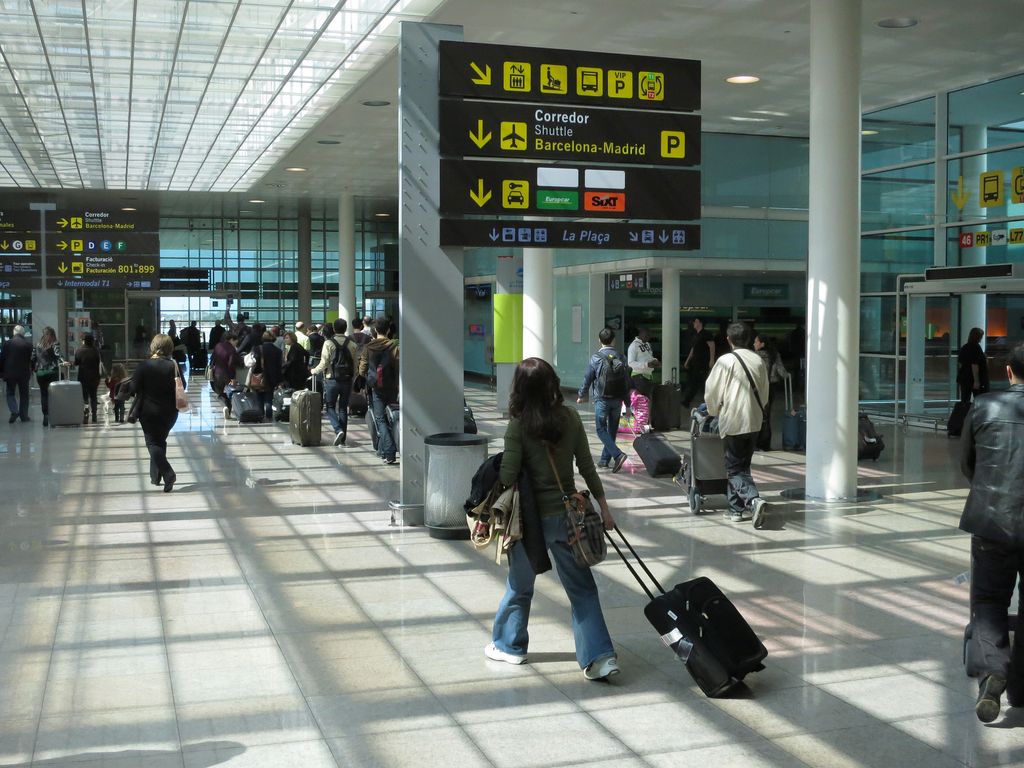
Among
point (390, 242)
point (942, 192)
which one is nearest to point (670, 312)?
point (942, 192)

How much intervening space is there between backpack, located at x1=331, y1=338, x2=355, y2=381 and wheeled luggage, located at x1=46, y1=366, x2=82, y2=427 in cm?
566

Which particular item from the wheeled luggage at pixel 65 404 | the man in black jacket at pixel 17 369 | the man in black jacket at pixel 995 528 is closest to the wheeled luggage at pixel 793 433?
the man in black jacket at pixel 995 528

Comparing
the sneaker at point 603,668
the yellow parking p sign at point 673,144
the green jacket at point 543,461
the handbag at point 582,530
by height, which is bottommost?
the sneaker at point 603,668

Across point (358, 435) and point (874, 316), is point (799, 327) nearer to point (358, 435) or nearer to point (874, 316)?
point (874, 316)

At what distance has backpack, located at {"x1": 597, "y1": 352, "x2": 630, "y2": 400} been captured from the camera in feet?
46.4

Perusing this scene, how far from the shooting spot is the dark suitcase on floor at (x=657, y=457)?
44.7 feet

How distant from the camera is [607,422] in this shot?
14305mm

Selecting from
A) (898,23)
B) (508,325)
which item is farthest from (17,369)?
(898,23)

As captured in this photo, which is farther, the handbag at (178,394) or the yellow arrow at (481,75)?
the handbag at (178,394)

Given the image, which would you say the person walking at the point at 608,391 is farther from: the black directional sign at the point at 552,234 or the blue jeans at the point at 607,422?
the black directional sign at the point at 552,234

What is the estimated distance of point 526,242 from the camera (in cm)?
Answer: 1010

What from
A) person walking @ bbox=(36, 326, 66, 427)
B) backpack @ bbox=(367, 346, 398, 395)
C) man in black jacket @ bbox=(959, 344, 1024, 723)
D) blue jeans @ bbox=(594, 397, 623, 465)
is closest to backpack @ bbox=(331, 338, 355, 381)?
backpack @ bbox=(367, 346, 398, 395)

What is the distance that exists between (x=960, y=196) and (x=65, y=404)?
16421mm

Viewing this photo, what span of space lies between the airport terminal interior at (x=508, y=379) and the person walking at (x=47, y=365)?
119cm
